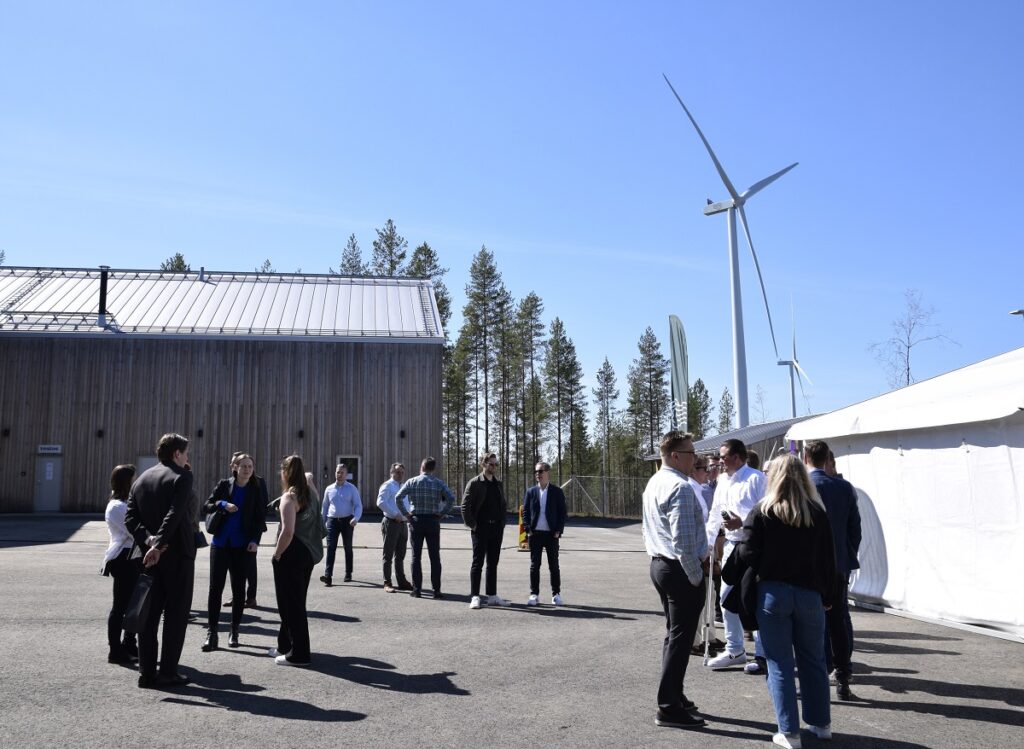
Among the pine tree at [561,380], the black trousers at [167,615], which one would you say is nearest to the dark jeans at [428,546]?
the black trousers at [167,615]

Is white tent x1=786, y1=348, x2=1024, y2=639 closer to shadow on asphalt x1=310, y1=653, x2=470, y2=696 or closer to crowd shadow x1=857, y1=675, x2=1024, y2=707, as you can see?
crowd shadow x1=857, y1=675, x2=1024, y2=707

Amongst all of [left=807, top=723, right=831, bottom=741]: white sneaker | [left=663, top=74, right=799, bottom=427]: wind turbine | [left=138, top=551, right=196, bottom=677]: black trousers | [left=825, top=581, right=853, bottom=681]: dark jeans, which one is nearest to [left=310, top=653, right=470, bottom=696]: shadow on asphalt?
[left=138, top=551, right=196, bottom=677]: black trousers

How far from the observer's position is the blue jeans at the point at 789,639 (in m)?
4.92

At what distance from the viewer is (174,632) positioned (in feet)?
21.1

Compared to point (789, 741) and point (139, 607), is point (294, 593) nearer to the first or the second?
point (139, 607)

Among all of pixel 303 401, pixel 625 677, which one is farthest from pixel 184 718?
pixel 303 401

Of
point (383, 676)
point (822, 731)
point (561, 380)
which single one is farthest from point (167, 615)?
point (561, 380)

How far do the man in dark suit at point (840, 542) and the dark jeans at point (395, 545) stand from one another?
691cm

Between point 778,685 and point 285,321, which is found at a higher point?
point 285,321

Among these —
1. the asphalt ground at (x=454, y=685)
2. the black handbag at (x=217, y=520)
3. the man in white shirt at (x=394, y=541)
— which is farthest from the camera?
the man in white shirt at (x=394, y=541)

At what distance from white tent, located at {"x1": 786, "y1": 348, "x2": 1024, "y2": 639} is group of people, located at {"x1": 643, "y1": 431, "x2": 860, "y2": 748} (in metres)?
A: 3.55

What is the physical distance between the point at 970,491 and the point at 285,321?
28342mm

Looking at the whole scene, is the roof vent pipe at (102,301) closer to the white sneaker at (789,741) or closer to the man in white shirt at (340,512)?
the man in white shirt at (340,512)

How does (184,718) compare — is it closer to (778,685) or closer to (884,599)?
(778,685)
